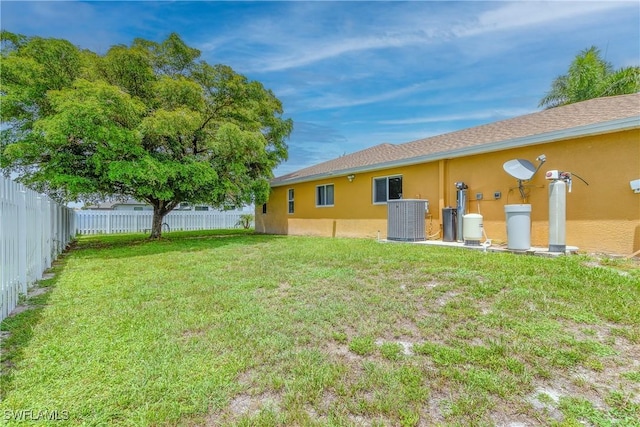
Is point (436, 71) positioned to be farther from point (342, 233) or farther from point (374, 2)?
point (342, 233)

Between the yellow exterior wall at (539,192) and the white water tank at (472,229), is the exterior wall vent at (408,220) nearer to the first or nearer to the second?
the yellow exterior wall at (539,192)

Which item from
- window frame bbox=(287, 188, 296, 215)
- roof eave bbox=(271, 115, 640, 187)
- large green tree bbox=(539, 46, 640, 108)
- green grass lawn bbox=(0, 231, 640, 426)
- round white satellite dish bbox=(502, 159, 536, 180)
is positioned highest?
large green tree bbox=(539, 46, 640, 108)

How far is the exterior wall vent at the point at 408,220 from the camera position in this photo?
9.57 metres

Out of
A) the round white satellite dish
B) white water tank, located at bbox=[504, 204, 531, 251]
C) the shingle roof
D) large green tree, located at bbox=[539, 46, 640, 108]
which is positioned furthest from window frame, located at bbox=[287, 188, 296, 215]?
large green tree, located at bbox=[539, 46, 640, 108]

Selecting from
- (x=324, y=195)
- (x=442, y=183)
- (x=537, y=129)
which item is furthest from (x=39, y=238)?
(x=537, y=129)

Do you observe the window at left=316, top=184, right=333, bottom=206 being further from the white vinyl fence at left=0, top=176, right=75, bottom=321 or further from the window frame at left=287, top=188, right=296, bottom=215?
the white vinyl fence at left=0, top=176, right=75, bottom=321

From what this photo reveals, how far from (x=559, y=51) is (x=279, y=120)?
40.5 feet

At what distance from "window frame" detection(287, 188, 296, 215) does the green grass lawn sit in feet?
34.8

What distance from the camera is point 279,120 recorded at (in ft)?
51.4

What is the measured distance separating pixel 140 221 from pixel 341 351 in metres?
22.3

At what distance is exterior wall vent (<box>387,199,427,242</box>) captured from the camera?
957cm

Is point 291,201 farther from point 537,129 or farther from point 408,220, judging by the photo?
point 537,129

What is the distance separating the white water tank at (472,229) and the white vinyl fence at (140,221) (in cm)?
1822

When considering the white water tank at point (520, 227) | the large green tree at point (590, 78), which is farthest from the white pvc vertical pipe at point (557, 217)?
the large green tree at point (590, 78)
